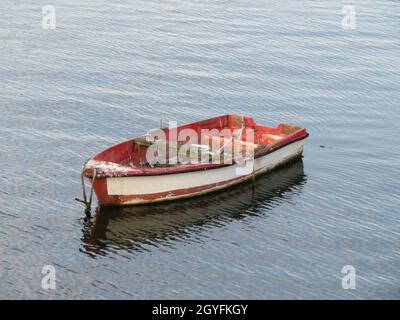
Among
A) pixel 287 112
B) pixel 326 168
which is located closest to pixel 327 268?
pixel 326 168

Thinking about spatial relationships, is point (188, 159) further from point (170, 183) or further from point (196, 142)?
point (170, 183)

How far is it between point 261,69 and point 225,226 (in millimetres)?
28316

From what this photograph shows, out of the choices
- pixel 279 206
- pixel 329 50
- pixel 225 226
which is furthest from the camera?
pixel 329 50

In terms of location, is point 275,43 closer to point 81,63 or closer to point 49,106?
point 81,63

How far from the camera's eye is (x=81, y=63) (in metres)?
63.5

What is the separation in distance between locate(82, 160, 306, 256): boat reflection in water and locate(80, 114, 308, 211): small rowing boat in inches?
18.2

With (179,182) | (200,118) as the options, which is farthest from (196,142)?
(200,118)

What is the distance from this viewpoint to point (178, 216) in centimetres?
3928

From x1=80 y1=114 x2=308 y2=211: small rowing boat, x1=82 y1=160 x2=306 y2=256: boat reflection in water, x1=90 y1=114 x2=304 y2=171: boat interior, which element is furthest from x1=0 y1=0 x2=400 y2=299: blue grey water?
x1=90 y1=114 x2=304 y2=171: boat interior

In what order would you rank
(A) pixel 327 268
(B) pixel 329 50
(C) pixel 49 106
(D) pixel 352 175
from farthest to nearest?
(B) pixel 329 50, (C) pixel 49 106, (D) pixel 352 175, (A) pixel 327 268

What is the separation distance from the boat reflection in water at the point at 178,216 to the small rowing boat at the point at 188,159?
1.52ft

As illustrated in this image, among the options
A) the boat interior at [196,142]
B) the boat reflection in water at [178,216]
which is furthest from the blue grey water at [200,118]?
the boat interior at [196,142]

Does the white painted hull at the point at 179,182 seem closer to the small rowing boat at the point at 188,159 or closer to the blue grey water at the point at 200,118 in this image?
the small rowing boat at the point at 188,159

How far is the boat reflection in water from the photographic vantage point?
36656 mm
